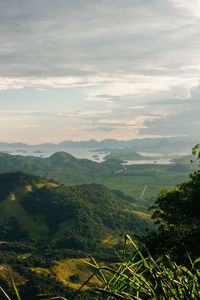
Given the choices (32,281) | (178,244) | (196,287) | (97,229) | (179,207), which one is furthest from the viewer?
(97,229)

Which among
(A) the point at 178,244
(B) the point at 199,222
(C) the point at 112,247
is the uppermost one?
(B) the point at 199,222

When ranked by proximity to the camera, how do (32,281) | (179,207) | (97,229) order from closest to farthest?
1. (179,207)
2. (32,281)
3. (97,229)

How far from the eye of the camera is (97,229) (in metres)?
198

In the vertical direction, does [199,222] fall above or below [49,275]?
above

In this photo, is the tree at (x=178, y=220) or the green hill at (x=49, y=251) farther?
the green hill at (x=49, y=251)

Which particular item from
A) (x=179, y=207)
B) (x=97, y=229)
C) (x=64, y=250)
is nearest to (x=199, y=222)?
(x=179, y=207)

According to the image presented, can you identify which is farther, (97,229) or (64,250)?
(97,229)

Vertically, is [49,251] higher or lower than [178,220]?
lower

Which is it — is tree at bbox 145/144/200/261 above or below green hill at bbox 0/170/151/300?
above

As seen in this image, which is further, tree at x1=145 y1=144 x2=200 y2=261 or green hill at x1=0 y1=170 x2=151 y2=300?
green hill at x1=0 y1=170 x2=151 y2=300

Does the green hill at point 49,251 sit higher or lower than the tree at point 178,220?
lower

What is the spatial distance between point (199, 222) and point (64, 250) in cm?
14108

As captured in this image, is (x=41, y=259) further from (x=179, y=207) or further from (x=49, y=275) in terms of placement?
(x=179, y=207)

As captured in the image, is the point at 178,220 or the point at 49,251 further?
the point at 49,251
